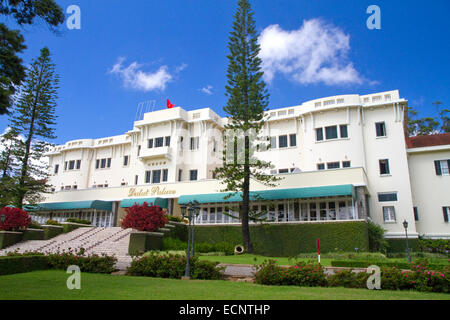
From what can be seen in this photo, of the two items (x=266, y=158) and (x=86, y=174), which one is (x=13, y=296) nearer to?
(x=266, y=158)

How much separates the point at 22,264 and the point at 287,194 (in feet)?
49.5

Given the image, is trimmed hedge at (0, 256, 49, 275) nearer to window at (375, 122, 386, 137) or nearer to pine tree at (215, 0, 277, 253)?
pine tree at (215, 0, 277, 253)

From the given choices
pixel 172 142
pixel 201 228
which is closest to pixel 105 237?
pixel 201 228

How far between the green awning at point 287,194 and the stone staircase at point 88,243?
18.4ft

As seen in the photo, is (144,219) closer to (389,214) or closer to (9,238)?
(9,238)

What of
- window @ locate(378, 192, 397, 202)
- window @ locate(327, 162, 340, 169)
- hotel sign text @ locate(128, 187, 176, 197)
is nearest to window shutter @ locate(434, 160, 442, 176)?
window @ locate(378, 192, 397, 202)

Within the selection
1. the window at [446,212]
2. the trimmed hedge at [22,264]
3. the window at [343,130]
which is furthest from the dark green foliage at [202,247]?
the window at [446,212]

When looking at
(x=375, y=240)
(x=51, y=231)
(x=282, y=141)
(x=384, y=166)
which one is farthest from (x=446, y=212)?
(x=51, y=231)

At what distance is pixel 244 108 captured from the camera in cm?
2212

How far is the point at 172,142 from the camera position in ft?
97.0

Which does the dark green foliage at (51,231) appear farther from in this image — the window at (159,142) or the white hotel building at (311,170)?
the window at (159,142)

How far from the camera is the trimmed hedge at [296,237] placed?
61.5 ft

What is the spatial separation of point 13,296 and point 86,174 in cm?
3104

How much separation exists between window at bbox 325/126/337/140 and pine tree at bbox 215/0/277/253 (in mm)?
6002
